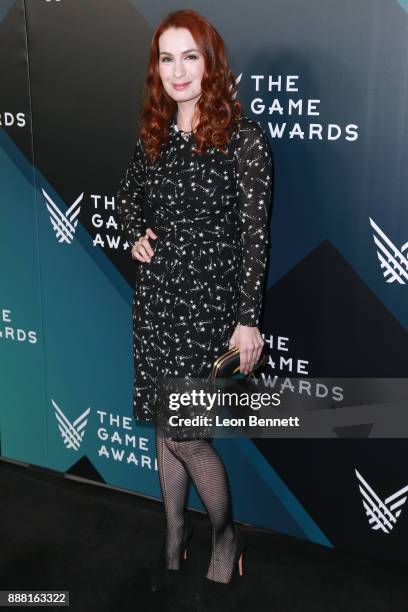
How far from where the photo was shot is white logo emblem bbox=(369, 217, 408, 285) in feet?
6.13

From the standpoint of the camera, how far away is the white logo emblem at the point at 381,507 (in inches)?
82.5

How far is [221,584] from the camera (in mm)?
2041

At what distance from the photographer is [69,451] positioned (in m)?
2.63

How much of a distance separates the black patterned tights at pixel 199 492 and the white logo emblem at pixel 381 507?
427mm

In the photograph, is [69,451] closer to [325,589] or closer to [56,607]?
[56,607]

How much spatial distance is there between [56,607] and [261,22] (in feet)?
5.66

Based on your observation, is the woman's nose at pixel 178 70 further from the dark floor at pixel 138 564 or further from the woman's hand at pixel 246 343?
the dark floor at pixel 138 564

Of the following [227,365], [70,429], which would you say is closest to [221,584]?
[227,365]

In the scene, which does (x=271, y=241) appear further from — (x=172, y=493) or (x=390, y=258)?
(x=172, y=493)

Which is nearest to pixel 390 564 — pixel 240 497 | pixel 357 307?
pixel 240 497

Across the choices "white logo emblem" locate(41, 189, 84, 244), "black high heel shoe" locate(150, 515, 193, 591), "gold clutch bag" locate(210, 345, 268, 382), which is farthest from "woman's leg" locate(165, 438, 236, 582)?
"white logo emblem" locate(41, 189, 84, 244)

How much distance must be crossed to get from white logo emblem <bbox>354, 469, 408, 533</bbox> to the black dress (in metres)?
0.67

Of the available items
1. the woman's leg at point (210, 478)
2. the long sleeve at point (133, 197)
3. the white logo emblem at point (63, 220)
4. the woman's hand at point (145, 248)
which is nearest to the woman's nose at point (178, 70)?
the long sleeve at point (133, 197)

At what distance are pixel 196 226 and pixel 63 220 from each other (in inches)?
29.3
